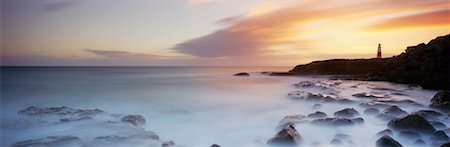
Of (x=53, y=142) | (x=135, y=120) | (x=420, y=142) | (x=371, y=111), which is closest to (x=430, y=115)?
(x=371, y=111)

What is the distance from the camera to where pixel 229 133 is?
5.87 metres

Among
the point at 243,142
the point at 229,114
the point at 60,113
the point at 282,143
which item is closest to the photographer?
the point at 282,143

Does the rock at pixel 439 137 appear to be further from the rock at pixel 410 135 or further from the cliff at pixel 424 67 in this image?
the cliff at pixel 424 67

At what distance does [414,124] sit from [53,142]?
251 inches

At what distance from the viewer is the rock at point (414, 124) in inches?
187

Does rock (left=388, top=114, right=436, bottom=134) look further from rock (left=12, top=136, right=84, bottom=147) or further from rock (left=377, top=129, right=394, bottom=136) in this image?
rock (left=12, top=136, right=84, bottom=147)

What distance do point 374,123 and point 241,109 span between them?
3.75 m

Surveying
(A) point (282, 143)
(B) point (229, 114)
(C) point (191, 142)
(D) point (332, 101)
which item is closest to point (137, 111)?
(B) point (229, 114)

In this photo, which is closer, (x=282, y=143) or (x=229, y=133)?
(x=282, y=143)

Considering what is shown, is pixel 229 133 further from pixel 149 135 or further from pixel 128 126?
pixel 128 126

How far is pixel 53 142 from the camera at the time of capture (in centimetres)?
502

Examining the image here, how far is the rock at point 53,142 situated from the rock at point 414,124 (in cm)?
570

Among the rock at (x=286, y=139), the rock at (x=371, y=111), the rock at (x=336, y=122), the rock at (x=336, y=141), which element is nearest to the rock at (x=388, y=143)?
the rock at (x=336, y=141)

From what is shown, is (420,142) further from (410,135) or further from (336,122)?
(336,122)
